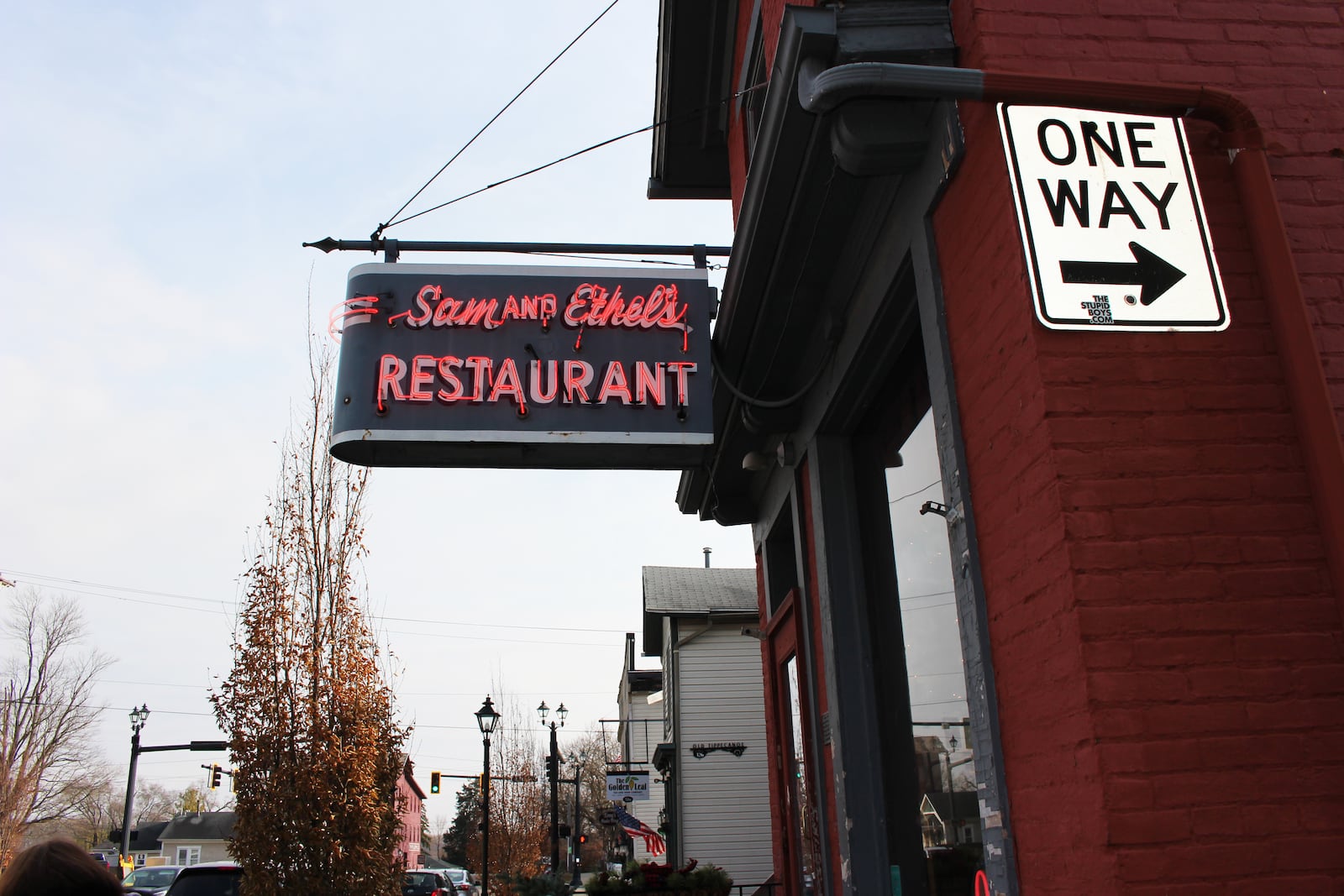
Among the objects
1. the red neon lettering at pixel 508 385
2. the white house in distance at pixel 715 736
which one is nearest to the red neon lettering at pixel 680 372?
the red neon lettering at pixel 508 385

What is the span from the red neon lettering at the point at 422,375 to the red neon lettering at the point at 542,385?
665 mm

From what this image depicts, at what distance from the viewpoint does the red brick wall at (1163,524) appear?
264cm

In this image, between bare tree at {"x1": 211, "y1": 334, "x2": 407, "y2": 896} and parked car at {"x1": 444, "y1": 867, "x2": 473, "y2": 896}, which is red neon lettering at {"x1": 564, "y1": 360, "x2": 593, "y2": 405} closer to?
bare tree at {"x1": 211, "y1": 334, "x2": 407, "y2": 896}

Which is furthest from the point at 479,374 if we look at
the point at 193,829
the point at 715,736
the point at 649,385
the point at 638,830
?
the point at 193,829

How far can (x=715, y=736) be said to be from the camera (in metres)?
23.2

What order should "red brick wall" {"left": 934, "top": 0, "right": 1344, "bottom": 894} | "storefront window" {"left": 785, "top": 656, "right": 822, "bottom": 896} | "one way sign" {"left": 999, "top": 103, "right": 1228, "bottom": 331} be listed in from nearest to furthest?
"red brick wall" {"left": 934, "top": 0, "right": 1344, "bottom": 894} → "one way sign" {"left": 999, "top": 103, "right": 1228, "bottom": 331} → "storefront window" {"left": 785, "top": 656, "right": 822, "bottom": 896}

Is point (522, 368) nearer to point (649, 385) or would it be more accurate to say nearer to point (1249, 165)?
point (649, 385)

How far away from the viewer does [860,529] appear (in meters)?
6.23

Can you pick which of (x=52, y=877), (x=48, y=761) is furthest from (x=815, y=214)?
(x=48, y=761)

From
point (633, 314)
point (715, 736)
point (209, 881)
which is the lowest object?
point (209, 881)

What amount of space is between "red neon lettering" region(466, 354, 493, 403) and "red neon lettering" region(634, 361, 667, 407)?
1.00 metres

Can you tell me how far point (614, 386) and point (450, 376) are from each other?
1.11 m

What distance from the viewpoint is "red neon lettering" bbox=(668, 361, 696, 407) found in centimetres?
676

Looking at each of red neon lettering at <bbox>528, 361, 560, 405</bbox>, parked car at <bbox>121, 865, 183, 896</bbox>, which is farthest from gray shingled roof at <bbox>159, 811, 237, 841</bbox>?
red neon lettering at <bbox>528, 361, 560, 405</bbox>
